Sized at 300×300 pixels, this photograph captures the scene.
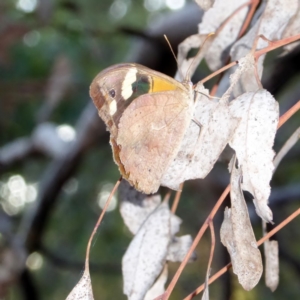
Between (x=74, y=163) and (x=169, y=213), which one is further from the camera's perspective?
(x=74, y=163)

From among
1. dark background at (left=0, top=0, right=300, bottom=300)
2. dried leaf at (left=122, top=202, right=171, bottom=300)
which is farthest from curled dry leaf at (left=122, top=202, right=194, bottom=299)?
dark background at (left=0, top=0, right=300, bottom=300)

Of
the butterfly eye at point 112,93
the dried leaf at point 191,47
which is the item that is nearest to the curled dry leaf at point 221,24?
the dried leaf at point 191,47

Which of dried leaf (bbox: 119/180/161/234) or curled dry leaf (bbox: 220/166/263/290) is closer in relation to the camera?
curled dry leaf (bbox: 220/166/263/290)

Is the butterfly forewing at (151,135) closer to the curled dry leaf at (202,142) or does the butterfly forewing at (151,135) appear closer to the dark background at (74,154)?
the curled dry leaf at (202,142)

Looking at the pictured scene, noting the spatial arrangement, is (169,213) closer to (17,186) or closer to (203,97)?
(203,97)

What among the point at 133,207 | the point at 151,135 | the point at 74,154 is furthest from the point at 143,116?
the point at 74,154

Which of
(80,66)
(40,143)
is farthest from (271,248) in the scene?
(80,66)

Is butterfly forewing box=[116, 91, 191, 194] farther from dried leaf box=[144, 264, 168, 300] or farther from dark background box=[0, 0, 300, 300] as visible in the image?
dark background box=[0, 0, 300, 300]
